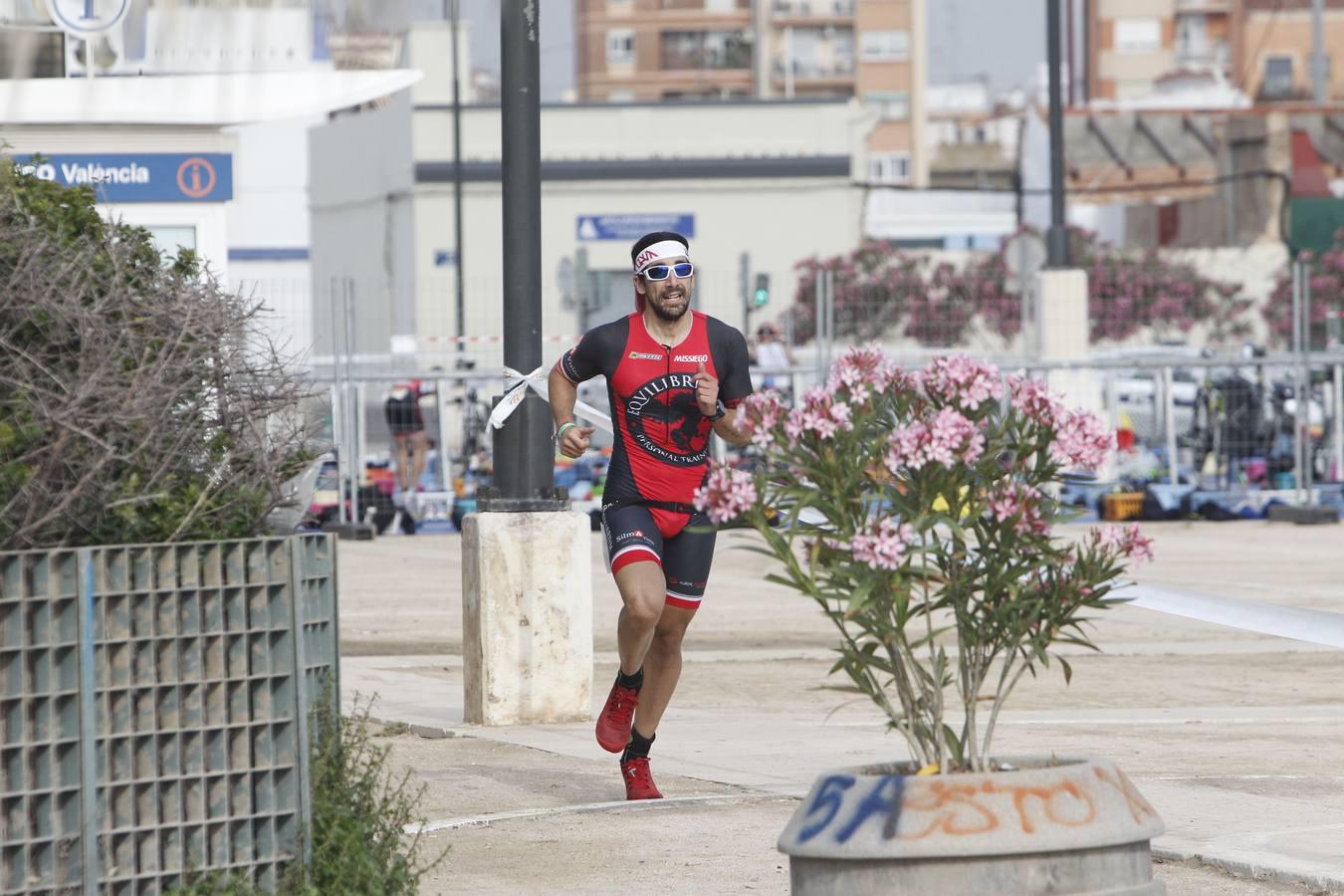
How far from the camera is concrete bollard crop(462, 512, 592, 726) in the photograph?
32.8 ft

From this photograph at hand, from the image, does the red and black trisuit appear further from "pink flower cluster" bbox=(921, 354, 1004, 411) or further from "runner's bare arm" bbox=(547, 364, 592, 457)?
"pink flower cluster" bbox=(921, 354, 1004, 411)

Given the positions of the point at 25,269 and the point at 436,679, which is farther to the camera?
the point at 436,679

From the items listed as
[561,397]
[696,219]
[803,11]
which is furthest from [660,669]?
[803,11]

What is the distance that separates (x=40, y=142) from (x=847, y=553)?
1203 centimetres

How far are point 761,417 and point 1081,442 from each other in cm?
69

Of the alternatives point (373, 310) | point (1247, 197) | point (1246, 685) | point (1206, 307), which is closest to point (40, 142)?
point (1246, 685)

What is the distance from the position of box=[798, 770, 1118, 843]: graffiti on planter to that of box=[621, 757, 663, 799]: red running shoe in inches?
119

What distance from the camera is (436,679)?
12969 mm

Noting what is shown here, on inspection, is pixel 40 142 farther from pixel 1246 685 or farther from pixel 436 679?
pixel 1246 685

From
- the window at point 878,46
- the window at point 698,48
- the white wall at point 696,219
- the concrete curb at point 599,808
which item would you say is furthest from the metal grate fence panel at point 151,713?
the window at point 698,48

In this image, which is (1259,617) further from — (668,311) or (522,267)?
(522,267)

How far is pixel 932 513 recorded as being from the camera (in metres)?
5.14

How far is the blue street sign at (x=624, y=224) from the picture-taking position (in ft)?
211

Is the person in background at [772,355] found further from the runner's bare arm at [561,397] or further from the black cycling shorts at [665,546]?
the black cycling shorts at [665,546]
